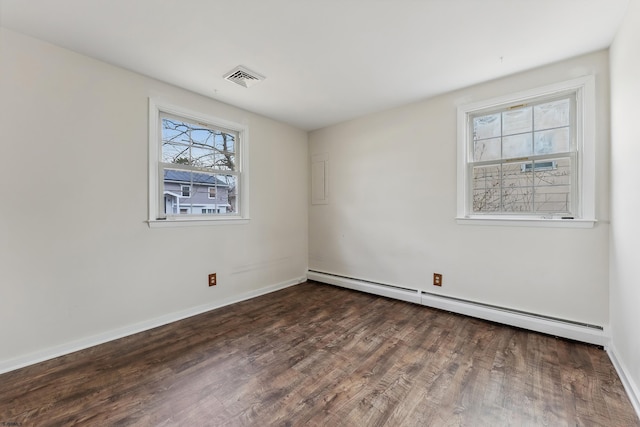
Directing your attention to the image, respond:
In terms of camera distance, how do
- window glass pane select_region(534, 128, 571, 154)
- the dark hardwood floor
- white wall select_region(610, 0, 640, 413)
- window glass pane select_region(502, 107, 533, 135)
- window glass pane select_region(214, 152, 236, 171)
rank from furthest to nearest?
window glass pane select_region(214, 152, 236, 171), window glass pane select_region(502, 107, 533, 135), window glass pane select_region(534, 128, 571, 154), white wall select_region(610, 0, 640, 413), the dark hardwood floor

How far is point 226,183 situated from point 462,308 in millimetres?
2908

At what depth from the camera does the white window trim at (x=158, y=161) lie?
2484 mm

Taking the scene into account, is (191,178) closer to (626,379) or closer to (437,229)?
(437,229)

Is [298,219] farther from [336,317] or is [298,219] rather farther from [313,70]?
[313,70]

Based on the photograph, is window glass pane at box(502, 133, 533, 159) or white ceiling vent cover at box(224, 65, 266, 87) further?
window glass pane at box(502, 133, 533, 159)

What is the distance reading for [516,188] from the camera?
2531 mm

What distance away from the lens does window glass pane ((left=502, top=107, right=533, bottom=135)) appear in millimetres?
2460

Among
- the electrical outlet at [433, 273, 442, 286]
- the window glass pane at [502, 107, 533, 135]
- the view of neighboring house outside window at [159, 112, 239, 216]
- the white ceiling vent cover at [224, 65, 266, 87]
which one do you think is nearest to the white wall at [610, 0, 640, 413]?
the window glass pane at [502, 107, 533, 135]

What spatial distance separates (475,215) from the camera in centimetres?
274

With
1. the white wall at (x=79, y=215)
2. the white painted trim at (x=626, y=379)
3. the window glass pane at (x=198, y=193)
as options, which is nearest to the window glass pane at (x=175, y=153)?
the window glass pane at (x=198, y=193)

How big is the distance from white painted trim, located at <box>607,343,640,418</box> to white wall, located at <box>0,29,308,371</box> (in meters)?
3.24

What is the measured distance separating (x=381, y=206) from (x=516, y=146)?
1.48m

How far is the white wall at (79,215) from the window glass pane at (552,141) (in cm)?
321

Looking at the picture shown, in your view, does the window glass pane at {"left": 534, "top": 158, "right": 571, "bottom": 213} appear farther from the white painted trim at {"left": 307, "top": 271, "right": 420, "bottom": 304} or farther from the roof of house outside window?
the roof of house outside window
